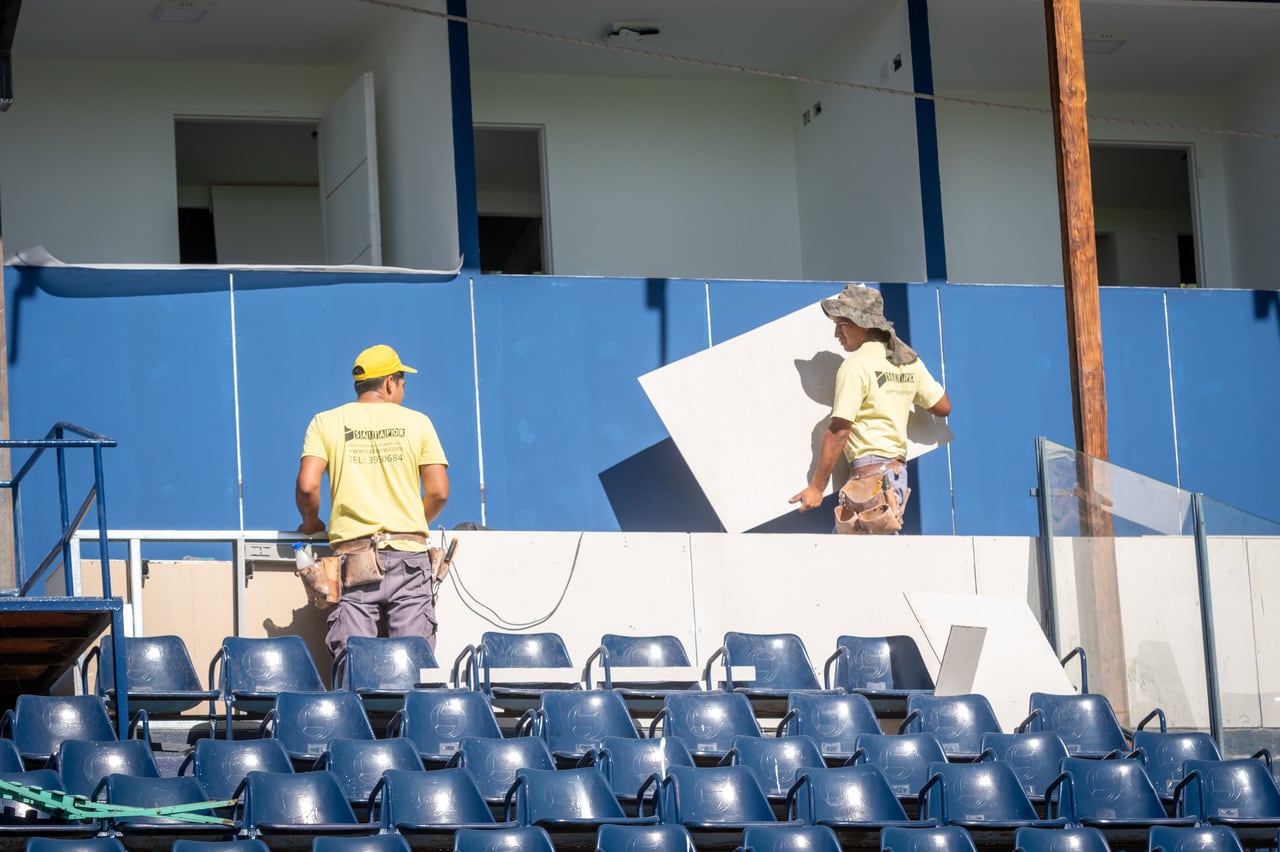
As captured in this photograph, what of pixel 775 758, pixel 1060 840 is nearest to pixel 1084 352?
pixel 775 758

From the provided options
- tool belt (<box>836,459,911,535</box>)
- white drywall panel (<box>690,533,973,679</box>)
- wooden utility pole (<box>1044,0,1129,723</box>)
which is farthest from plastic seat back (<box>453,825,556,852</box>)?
tool belt (<box>836,459,911,535</box>)

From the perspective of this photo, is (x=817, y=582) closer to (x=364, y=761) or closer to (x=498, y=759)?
(x=498, y=759)

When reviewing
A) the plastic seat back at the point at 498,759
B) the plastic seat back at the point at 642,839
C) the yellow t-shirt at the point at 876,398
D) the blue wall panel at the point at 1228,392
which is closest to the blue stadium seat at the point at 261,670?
the plastic seat back at the point at 498,759

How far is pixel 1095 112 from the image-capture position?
16.5 m

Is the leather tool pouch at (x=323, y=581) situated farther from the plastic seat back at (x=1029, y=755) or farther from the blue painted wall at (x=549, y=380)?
the plastic seat back at (x=1029, y=755)

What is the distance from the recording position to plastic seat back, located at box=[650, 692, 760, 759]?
8758mm

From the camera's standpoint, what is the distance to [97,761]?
743 centimetres

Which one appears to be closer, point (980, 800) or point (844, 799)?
point (844, 799)

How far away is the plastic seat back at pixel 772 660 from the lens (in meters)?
9.94

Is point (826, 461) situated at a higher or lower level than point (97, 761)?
higher

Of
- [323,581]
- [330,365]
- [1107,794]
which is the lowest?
[1107,794]

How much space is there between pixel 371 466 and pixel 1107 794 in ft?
12.3

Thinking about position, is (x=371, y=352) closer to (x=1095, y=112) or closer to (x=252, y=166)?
(x=252, y=166)

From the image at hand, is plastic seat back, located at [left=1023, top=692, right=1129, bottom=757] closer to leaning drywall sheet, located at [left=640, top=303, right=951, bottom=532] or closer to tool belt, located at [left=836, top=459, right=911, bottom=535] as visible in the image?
tool belt, located at [left=836, top=459, right=911, bottom=535]
